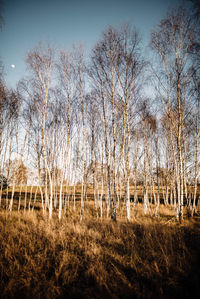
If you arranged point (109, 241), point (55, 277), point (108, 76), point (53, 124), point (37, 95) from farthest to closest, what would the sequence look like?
point (53, 124) → point (37, 95) → point (108, 76) → point (109, 241) → point (55, 277)

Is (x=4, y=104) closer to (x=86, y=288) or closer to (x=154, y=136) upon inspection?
(x=86, y=288)

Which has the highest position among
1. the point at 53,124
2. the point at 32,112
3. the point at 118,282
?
the point at 32,112

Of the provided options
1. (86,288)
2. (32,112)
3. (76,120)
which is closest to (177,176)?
(86,288)

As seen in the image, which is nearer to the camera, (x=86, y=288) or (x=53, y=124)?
(x=86, y=288)

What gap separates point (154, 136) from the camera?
1049 centimetres

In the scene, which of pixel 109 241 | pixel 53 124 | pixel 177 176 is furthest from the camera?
pixel 53 124

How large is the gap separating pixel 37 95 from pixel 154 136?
959cm

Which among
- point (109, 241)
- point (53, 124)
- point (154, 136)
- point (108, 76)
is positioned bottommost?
point (109, 241)

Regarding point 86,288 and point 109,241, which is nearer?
point 86,288

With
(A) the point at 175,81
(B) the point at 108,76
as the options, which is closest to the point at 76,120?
(B) the point at 108,76

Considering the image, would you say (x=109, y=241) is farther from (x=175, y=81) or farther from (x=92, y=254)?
(x=175, y=81)

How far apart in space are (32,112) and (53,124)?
5.25ft

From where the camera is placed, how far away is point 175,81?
566 centimetres

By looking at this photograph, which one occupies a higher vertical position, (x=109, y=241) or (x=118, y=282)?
(x=118, y=282)
